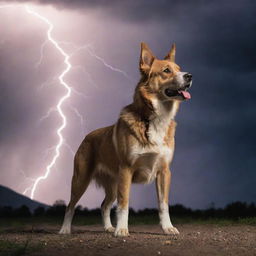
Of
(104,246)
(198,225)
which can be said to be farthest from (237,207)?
(104,246)

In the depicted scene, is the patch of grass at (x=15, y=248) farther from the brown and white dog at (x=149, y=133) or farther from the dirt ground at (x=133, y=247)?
the brown and white dog at (x=149, y=133)

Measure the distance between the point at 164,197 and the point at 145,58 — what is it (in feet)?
7.28

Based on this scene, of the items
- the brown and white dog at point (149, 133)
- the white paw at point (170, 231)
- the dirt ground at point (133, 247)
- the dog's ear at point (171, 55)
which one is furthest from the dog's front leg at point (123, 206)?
the dog's ear at point (171, 55)

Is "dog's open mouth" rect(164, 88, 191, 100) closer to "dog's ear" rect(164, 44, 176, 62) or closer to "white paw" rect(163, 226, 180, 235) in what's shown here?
"dog's ear" rect(164, 44, 176, 62)

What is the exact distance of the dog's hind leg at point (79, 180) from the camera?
8.60 metres

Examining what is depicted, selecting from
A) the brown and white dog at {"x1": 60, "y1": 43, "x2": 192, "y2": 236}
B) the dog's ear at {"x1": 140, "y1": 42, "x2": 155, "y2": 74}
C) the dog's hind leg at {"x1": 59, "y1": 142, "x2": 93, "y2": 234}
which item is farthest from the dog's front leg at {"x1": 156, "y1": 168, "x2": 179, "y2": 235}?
the dog's ear at {"x1": 140, "y1": 42, "x2": 155, "y2": 74}

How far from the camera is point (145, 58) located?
759 cm

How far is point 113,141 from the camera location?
790cm

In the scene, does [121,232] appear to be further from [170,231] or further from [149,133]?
[149,133]

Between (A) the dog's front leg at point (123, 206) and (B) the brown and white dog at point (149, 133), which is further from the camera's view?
(B) the brown and white dog at point (149, 133)

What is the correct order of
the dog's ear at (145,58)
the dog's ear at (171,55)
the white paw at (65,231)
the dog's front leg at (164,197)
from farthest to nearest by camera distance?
the white paw at (65,231)
the dog's ear at (171,55)
the dog's front leg at (164,197)
the dog's ear at (145,58)

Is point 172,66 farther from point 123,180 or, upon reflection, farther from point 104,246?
point 104,246

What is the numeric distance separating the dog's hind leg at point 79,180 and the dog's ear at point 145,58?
76.9 inches

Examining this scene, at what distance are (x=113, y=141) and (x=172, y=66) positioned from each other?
5.10 feet
